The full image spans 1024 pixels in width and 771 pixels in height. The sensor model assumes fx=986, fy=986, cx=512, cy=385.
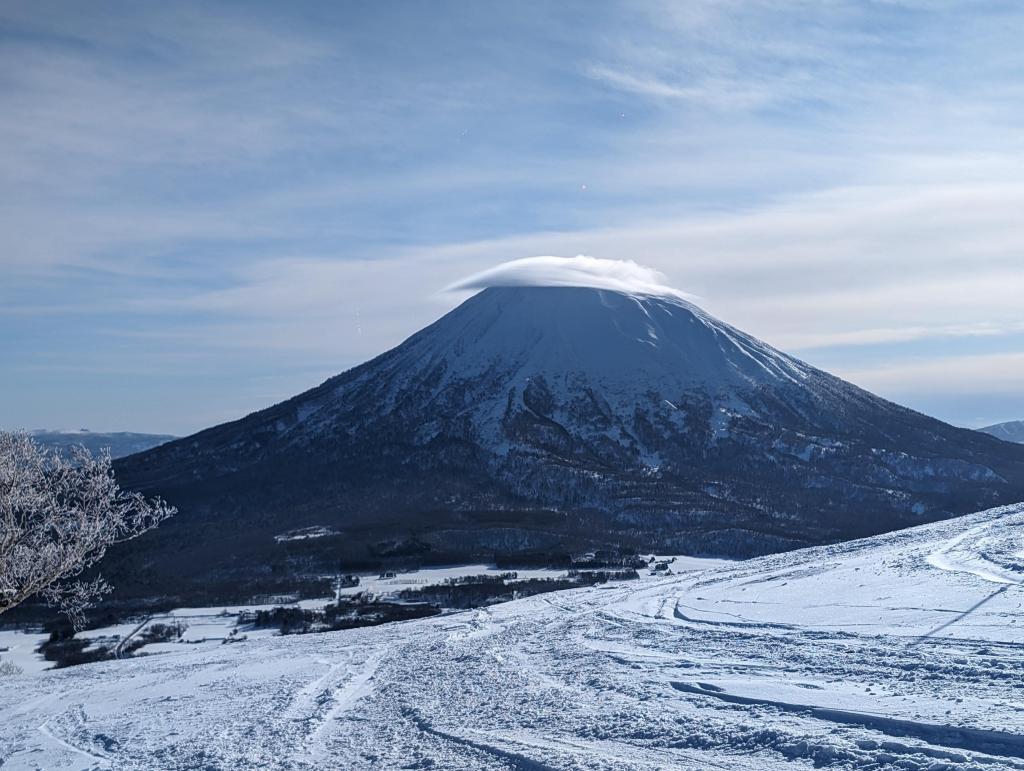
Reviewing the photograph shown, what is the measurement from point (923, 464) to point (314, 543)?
225 ft

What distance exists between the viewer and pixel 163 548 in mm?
80625

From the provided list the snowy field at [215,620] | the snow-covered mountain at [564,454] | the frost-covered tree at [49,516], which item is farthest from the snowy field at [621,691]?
the snow-covered mountain at [564,454]

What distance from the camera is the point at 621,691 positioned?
1396 cm

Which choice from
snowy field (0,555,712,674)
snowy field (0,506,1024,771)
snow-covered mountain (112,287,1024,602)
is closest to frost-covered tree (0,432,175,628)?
snowy field (0,506,1024,771)

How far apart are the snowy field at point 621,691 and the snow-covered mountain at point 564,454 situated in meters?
44.5

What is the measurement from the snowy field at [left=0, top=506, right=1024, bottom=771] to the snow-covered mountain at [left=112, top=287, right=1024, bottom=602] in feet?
146

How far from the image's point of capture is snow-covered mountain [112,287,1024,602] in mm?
78250

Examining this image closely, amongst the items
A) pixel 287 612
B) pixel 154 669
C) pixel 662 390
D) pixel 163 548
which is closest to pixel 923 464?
pixel 662 390

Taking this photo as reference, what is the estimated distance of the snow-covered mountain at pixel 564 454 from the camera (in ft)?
257

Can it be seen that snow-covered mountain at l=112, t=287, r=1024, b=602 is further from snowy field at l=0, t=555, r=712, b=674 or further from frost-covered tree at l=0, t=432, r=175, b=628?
frost-covered tree at l=0, t=432, r=175, b=628

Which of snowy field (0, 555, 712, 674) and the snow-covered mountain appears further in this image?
the snow-covered mountain

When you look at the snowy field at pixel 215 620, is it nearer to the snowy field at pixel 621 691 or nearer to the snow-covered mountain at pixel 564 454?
the snow-covered mountain at pixel 564 454

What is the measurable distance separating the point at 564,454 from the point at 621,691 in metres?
89.7

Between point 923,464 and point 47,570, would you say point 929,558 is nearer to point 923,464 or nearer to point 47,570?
point 47,570
